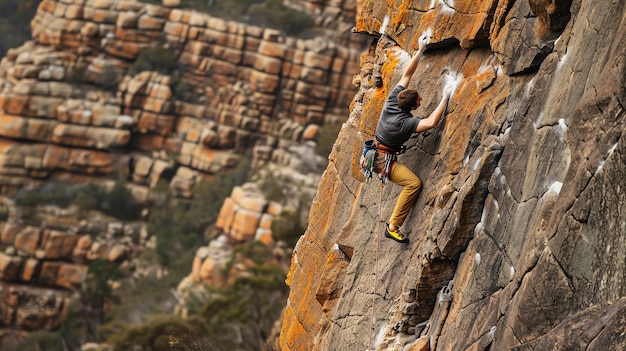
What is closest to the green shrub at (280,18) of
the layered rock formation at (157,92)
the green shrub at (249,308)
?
the layered rock formation at (157,92)

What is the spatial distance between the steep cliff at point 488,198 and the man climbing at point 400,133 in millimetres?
130

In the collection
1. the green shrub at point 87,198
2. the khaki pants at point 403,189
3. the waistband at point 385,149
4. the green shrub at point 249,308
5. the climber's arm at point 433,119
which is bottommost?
the green shrub at point 87,198

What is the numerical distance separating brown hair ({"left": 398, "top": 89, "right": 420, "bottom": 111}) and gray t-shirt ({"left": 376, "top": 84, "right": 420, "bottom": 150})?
0.46 feet

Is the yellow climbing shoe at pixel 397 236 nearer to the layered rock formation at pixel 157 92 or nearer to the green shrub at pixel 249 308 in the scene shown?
the green shrub at pixel 249 308

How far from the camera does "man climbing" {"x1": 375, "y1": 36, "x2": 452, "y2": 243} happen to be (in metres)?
9.77

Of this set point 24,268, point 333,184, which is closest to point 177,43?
point 24,268

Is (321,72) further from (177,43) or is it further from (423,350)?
(423,350)

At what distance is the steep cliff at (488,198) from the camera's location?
6547mm

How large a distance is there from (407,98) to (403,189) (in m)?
1.00

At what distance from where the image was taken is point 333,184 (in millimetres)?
12516

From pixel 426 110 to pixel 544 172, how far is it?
2962 mm

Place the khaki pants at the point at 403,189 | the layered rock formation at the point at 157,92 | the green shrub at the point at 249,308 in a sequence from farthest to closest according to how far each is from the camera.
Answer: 1. the layered rock formation at the point at 157,92
2. the green shrub at the point at 249,308
3. the khaki pants at the point at 403,189

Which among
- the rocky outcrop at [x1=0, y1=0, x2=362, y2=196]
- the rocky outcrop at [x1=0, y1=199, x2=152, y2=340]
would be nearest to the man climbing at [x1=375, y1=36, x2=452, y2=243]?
the rocky outcrop at [x1=0, y1=199, x2=152, y2=340]

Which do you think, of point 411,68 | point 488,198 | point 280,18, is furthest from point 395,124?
point 280,18
